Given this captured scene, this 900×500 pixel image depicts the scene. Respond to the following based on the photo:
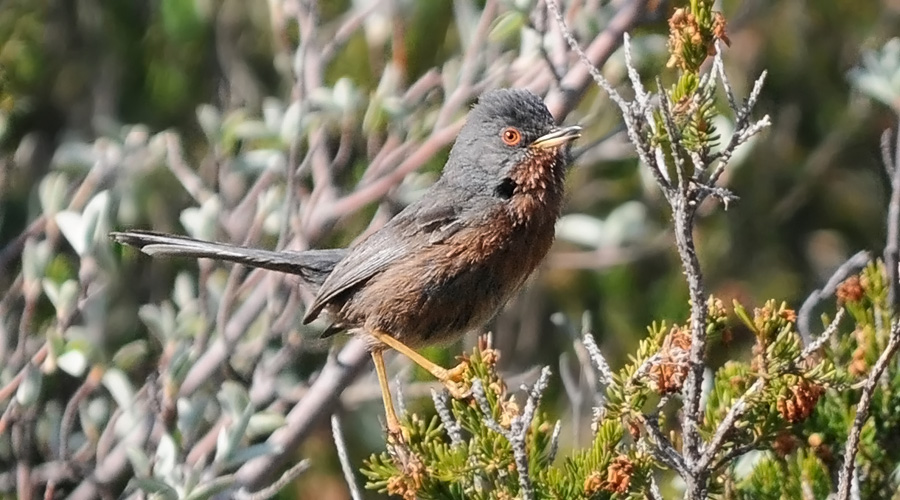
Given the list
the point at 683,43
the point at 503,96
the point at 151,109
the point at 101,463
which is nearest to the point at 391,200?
the point at 503,96

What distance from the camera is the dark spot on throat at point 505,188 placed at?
430 centimetres

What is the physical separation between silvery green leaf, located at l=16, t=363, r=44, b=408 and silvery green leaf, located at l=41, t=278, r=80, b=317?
0.21 metres

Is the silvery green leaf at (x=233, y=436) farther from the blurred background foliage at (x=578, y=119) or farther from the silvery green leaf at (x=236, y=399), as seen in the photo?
the blurred background foliage at (x=578, y=119)

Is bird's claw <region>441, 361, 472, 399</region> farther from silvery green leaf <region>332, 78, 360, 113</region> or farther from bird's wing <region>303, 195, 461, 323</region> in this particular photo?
silvery green leaf <region>332, 78, 360, 113</region>

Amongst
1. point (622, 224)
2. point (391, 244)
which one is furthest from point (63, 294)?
point (622, 224)

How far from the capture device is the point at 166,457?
392 centimetres

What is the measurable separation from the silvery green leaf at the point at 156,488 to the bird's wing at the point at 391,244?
3.09 ft

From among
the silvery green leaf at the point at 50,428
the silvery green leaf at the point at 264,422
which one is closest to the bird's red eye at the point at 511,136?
the silvery green leaf at the point at 264,422

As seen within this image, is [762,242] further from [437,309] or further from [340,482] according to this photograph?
[437,309]

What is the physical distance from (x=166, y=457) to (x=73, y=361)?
42 cm

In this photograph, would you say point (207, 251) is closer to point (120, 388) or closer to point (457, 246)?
point (120, 388)

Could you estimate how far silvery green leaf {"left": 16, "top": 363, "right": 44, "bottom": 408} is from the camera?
153 inches

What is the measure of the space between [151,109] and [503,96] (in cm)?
256

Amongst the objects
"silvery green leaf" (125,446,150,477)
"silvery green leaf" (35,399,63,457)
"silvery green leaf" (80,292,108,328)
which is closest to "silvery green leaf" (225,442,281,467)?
"silvery green leaf" (125,446,150,477)
